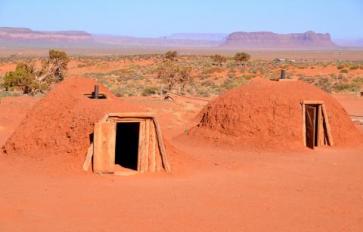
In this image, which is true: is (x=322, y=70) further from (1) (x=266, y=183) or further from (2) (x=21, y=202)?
(2) (x=21, y=202)

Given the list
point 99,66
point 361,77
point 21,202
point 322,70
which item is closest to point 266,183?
point 21,202

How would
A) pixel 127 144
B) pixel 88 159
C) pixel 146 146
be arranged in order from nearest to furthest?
pixel 88 159 → pixel 146 146 → pixel 127 144

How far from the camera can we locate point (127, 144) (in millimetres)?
14477

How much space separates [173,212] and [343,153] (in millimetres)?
8695

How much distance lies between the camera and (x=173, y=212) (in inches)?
377

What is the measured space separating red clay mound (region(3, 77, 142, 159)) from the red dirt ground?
0.52 feet

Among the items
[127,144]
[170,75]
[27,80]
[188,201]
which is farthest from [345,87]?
[188,201]

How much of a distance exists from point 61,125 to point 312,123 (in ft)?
26.8

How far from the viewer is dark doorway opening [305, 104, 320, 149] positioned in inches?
686

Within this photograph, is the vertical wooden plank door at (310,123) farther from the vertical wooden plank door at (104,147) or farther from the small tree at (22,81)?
the small tree at (22,81)

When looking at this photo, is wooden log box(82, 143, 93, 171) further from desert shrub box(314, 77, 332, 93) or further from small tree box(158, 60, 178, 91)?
desert shrub box(314, 77, 332, 93)

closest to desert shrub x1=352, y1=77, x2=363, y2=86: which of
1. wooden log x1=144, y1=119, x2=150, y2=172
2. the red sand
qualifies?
the red sand

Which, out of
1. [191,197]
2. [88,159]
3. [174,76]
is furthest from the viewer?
[174,76]

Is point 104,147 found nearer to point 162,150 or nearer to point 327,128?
point 162,150
